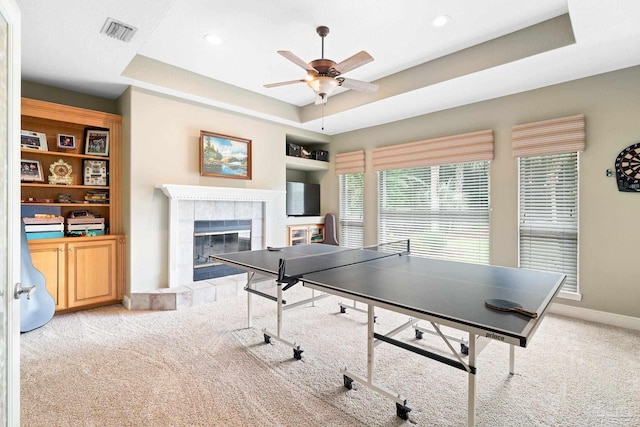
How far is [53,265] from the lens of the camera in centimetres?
328

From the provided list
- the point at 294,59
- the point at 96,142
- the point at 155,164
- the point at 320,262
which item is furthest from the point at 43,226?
the point at 294,59

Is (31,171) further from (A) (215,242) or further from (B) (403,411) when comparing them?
(B) (403,411)

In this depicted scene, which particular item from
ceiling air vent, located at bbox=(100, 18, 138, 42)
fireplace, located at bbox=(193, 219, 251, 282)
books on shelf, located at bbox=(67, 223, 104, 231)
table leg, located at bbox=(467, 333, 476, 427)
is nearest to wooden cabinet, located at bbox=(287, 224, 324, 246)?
fireplace, located at bbox=(193, 219, 251, 282)

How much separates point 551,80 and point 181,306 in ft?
16.2

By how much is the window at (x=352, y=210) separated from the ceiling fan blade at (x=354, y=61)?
3.04 meters

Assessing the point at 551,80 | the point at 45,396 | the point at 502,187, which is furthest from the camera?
the point at 502,187

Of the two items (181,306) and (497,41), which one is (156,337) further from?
(497,41)

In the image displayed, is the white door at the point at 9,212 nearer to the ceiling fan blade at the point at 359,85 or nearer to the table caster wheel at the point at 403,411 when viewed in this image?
the table caster wheel at the point at 403,411

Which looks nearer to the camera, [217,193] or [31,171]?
[31,171]

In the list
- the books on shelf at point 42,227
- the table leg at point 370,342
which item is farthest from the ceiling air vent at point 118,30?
the table leg at point 370,342

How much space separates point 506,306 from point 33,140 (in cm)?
460

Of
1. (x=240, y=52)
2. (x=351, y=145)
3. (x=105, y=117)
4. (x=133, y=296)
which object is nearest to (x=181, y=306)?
(x=133, y=296)

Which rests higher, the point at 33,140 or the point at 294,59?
the point at 294,59

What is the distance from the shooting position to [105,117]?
3658 millimetres
